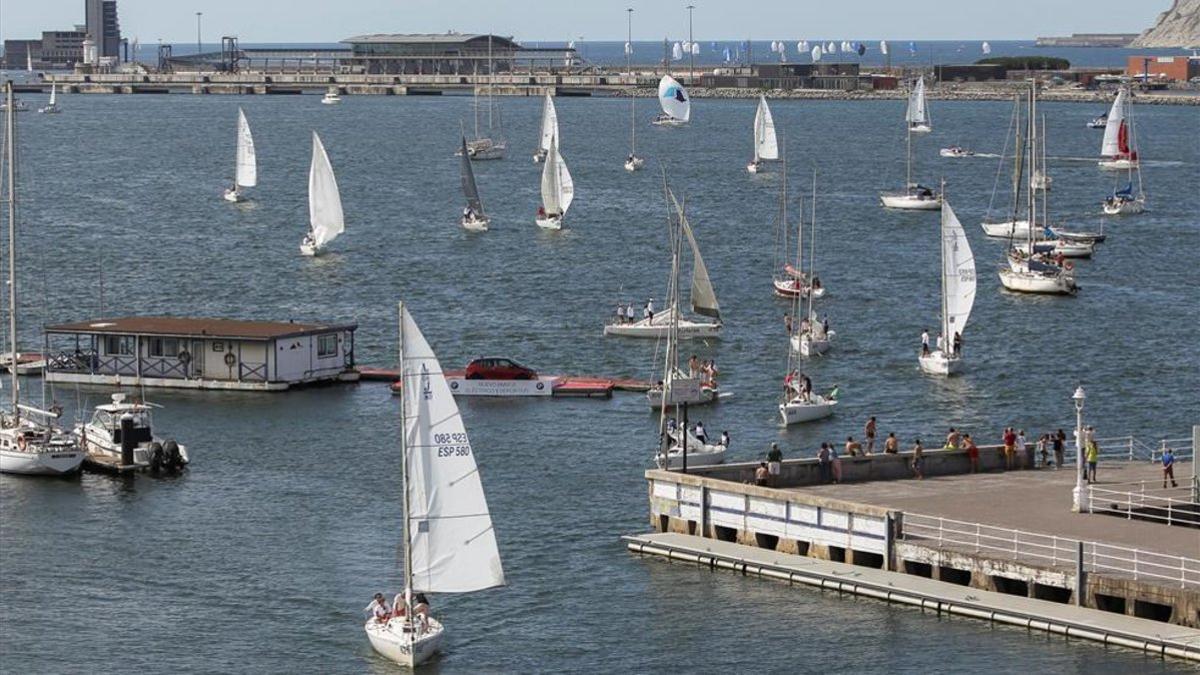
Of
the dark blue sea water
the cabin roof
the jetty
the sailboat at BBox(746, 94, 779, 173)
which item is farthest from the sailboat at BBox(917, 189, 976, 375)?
the sailboat at BBox(746, 94, 779, 173)

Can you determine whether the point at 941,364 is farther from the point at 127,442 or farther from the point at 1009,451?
the point at 127,442

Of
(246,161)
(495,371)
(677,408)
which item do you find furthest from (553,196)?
(677,408)

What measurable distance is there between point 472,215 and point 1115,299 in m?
43.7

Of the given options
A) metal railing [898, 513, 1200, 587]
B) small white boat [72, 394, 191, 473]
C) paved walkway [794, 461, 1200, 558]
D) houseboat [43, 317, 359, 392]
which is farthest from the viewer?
houseboat [43, 317, 359, 392]

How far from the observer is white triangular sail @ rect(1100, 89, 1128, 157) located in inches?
7392

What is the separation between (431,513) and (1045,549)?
1352 cm

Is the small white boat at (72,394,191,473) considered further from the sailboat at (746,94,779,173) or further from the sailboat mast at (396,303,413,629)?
the sailboat at (746,94,779,173)

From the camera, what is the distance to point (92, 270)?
122 meters

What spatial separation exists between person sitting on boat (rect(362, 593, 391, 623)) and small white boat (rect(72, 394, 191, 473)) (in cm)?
2003

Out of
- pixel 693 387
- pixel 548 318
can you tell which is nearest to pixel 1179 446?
pixel 693 387

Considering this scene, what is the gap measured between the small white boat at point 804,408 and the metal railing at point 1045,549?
73.3ft

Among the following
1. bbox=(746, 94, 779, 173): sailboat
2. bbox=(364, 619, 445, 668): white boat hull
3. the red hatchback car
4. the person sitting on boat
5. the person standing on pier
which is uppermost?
bbox=(746, 94, 779, 173): sailboat

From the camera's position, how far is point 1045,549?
5378cm

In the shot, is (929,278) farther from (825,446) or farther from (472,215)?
(825,446)
